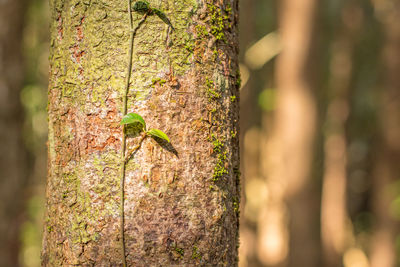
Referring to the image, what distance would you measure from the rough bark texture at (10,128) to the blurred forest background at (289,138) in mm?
11

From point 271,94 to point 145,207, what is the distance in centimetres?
673

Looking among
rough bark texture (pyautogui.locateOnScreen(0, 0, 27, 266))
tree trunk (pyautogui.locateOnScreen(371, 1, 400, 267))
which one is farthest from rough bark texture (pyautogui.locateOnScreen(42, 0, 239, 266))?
tree trunk (pyautogui.locateOnScreen(371, 1, 400, 267))

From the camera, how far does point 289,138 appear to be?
21.5ft

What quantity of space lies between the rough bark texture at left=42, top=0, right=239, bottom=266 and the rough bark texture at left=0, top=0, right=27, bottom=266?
12.2ft

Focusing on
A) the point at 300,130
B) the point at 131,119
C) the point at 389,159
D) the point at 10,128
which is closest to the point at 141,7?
the point at 131,119

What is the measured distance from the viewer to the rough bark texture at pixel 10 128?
188 inches

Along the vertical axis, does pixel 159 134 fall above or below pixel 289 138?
below

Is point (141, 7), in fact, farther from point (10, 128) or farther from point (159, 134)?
point (10, 128)

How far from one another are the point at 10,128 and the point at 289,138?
3941 millimetres

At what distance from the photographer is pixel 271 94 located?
25.7ft

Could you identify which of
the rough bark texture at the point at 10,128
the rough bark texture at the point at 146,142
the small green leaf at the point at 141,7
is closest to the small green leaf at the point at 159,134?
the rough bark texture at the point at 146,142

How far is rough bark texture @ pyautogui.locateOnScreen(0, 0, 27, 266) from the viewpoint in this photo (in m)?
4.78

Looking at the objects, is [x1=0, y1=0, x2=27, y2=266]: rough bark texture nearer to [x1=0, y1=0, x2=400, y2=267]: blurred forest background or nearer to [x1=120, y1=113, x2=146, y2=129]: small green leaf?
[x1=0, y1=0, x2=400, y2=267]: blurred forest background

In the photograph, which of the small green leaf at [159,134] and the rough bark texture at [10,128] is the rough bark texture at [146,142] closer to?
the small green leaf at [159,134]
